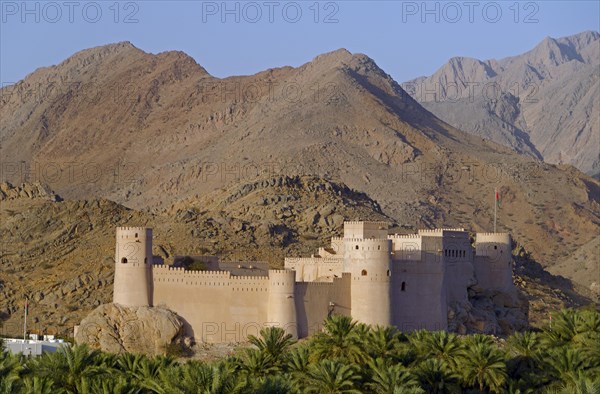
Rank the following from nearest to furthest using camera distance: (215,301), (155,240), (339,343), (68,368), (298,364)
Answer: (68,368)
(298,364)
(339,343)
(215,301)
(155,240)

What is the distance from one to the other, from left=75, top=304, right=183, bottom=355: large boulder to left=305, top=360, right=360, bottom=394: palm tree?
1344 cm

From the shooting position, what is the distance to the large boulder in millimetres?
56281

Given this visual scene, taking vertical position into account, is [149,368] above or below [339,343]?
below

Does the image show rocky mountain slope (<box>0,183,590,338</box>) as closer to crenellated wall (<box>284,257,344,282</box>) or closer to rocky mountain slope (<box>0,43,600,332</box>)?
rocky mountain slope (<box>0,43,600,332</box>)

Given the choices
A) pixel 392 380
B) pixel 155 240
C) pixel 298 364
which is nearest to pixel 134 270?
pixel 298 364

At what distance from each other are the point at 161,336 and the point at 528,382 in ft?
50.9


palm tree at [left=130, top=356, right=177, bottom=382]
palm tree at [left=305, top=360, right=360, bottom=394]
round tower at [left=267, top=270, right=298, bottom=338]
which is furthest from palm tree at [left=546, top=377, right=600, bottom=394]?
palm tree at [left=130, top=356, right=177, bottom=382]

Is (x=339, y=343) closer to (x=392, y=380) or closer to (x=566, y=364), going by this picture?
(x=392, y=380)

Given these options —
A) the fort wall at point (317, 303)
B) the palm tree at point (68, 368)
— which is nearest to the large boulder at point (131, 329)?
the fort wall at point (317, 303)

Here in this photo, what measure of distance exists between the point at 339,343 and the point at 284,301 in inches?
273

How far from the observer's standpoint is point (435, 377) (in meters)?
45.8

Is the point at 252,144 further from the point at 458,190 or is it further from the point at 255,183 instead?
the point at 255,183

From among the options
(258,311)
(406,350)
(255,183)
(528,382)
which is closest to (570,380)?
(528,382)

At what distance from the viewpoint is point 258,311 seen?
55875 millimetres
